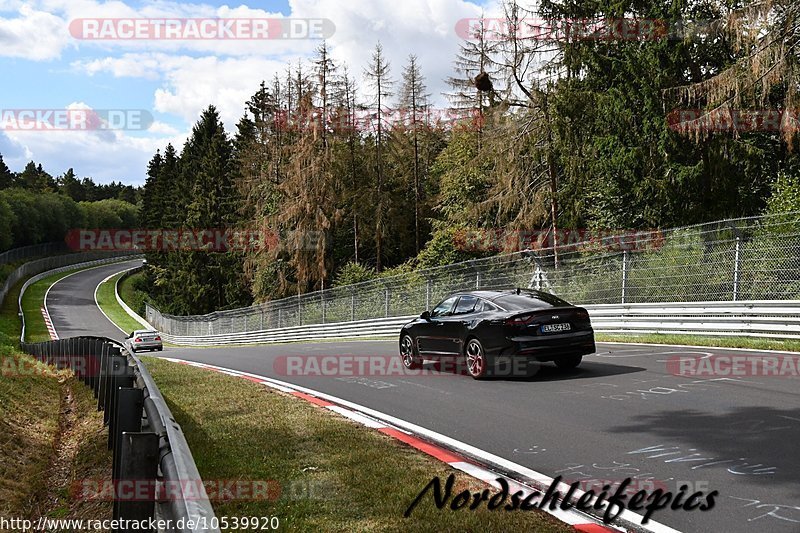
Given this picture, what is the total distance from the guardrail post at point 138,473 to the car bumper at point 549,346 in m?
7.81

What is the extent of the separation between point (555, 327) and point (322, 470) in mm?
5823

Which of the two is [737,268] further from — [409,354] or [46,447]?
[46,447]

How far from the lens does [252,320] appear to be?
137ft

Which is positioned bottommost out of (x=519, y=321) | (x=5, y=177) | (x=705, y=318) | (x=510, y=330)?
(x=705, y=318)

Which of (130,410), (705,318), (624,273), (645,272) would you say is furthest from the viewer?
(624,273)

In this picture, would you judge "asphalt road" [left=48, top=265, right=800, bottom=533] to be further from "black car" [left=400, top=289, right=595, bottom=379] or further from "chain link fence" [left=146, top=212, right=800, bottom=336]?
"chain link fence" [left=146, top=212, right=800, bottom=336]

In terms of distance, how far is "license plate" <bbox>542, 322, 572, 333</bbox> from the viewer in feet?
36.0

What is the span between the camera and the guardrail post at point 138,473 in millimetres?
3447

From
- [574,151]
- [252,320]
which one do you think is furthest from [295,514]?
[252,320]

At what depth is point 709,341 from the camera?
46.5 ft

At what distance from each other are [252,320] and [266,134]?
27.9m

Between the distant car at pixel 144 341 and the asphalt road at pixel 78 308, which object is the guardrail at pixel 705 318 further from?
the asphalt road at pixel 78 308

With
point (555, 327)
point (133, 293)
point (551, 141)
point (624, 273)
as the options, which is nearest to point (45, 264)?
point (133, 293)

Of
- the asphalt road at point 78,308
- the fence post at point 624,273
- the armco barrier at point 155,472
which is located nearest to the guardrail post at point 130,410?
the armco barrier at point 155,472
